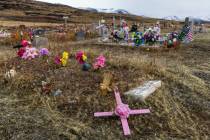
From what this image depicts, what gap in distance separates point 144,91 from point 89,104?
120 centimetres

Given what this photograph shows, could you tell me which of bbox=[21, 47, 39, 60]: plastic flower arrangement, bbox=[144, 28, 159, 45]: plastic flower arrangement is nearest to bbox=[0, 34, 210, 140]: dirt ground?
bbox=[21, 47, 39, 60]: plastic flower arrangement

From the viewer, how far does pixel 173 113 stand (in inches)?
281

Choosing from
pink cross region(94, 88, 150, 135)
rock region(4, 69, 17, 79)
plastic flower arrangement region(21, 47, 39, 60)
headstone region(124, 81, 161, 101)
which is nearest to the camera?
pink cross region(94, 88, 150, 135)

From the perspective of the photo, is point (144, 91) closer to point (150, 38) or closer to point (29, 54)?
point (29, 54)

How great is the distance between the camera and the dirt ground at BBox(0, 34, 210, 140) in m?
6.36

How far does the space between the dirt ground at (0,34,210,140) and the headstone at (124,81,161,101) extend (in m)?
0.12

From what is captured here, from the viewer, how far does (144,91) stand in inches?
293

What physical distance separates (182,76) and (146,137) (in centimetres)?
423

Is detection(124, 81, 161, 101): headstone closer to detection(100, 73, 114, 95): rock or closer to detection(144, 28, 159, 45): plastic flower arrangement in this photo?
detection(100, 73, 114, 95): rock

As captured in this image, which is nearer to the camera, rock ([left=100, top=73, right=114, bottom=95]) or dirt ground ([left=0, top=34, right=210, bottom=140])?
dirt ground ([left=0, top=34, right=210, bottom=140])

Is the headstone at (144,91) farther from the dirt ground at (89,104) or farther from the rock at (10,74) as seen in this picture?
the rock at (10,74)

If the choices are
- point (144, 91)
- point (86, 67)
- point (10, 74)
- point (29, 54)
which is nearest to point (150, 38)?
point (29, 54)

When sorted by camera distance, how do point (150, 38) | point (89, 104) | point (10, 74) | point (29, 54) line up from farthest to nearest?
point (150, 38), point (29, 54), point (10, 74), point (89, 104)

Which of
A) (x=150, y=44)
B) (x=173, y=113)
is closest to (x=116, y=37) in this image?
(x=150, y=44)
